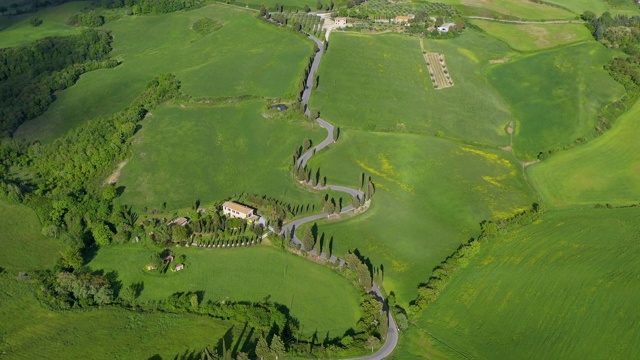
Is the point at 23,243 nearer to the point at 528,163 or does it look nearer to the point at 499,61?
the point at 528,163

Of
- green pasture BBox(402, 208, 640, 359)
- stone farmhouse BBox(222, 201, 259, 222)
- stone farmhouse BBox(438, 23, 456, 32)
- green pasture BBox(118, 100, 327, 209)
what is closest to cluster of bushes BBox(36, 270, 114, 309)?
green pasture BBox(118, 100, 327, 209)

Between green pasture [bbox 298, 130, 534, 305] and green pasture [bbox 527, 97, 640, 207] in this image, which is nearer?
green pasture [bbox 298, 130, 534, 305]

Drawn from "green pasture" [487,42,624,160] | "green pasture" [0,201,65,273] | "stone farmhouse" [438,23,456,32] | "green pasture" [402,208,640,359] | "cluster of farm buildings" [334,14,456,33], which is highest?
"cluster of farm buildings" [334,14,456,33]

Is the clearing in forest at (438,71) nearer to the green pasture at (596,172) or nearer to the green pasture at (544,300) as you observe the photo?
the green pasture at (596,172)

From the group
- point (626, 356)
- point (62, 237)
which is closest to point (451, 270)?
point (626, 356)

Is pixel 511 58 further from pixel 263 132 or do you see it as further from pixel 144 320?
pixel 144 320

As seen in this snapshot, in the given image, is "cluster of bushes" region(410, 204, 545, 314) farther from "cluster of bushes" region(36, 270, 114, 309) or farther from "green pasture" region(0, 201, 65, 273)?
"green pasture" region(0, 201, 65, 273)

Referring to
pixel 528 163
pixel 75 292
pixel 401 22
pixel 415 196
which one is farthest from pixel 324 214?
pixel 401 22

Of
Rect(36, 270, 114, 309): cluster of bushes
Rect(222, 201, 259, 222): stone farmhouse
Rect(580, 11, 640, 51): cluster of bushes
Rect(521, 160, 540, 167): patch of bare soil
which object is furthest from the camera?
Rect(580, 11, 640, 51): cluster of bushes
